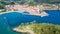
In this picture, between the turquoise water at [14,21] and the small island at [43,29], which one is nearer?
the small island at [43,29]

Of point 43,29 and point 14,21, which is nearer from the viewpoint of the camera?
point 43,29

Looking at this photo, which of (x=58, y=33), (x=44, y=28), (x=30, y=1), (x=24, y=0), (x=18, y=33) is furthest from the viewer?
(x=24, y=0)

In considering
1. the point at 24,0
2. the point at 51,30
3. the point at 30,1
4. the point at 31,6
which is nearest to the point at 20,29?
the point at 51,30

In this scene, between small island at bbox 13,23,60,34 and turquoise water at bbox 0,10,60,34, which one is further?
turquoise water at bbox 0,10,60,34

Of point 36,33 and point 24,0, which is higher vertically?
point 24,0

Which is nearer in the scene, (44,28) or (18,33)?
(44,28)

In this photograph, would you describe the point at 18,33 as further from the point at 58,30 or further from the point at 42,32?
the point at 58,30

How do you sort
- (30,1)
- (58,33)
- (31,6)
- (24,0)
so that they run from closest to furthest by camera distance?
(58,33) < (31,6) < (30,1) < (24,0)

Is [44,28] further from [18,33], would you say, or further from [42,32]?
[18,33]

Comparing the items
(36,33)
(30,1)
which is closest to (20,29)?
(36,33)
